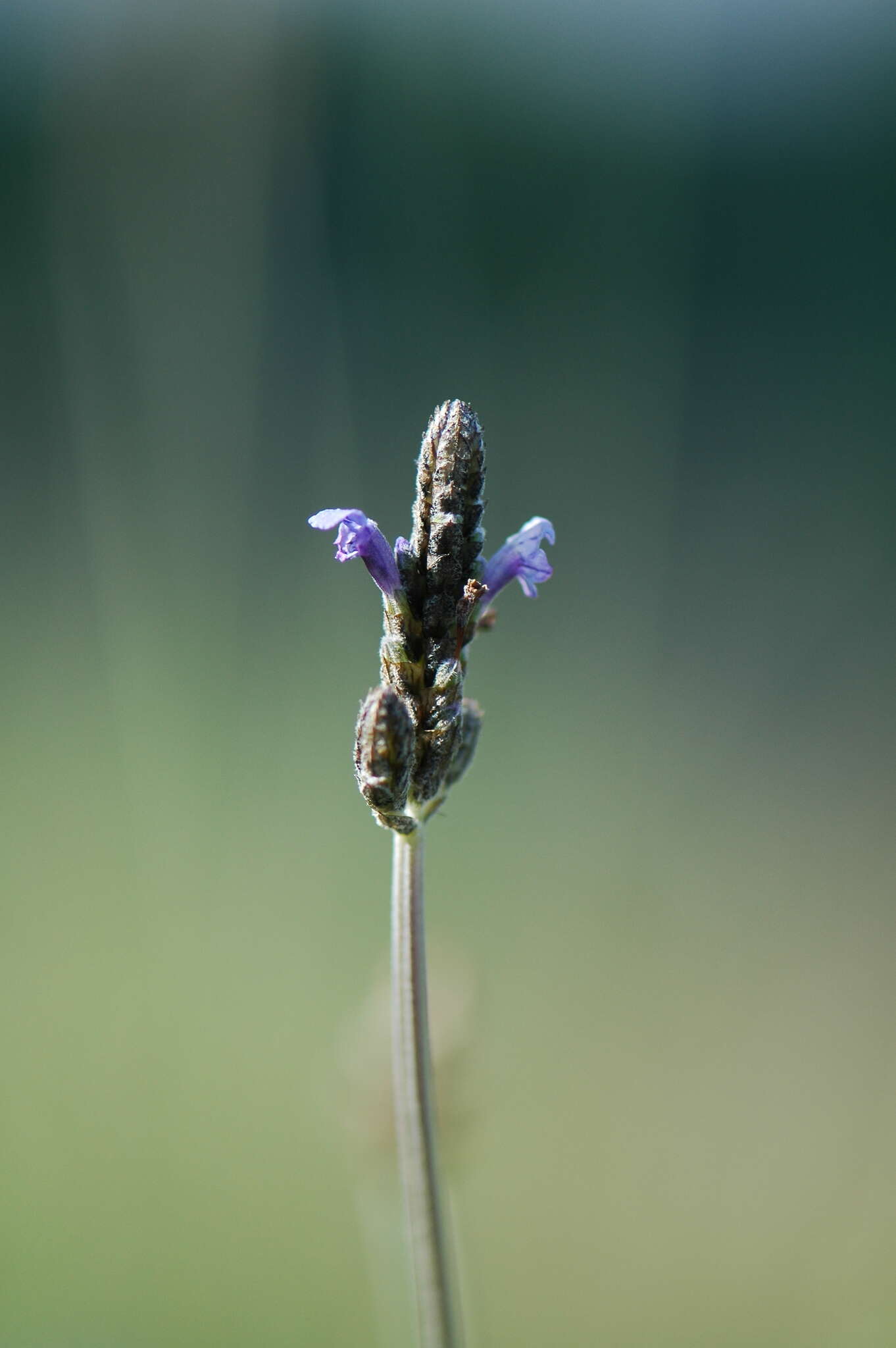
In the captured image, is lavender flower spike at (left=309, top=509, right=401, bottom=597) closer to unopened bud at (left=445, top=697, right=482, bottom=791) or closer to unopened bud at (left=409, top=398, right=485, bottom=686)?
unopened bud at (left=409, top=398, right=485, bottom=686)

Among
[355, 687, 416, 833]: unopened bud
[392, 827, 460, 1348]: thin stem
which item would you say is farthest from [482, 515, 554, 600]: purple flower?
[392, 827, 460, 1348]: thin stem

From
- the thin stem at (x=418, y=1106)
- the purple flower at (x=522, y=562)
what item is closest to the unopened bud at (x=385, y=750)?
the thin stem at (x=418, y=1106)

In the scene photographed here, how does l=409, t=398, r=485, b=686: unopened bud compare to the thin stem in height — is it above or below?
above

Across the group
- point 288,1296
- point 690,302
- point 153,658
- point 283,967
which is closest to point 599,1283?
point 288,1296

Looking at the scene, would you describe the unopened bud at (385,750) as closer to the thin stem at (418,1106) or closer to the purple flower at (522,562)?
the thin stem at (418,1106)

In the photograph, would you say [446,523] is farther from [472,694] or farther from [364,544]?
[472,694]

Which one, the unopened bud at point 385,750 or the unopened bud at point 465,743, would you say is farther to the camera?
the unopened bud at point 465,743
